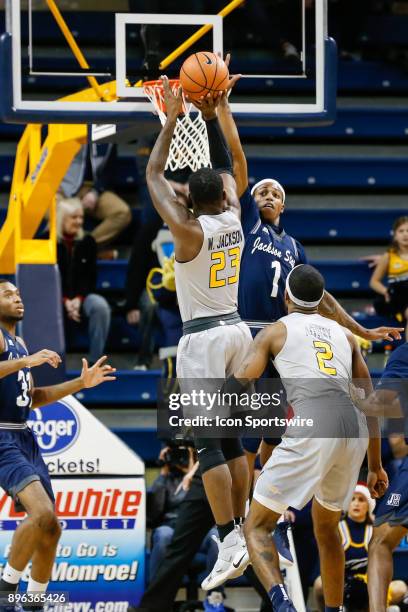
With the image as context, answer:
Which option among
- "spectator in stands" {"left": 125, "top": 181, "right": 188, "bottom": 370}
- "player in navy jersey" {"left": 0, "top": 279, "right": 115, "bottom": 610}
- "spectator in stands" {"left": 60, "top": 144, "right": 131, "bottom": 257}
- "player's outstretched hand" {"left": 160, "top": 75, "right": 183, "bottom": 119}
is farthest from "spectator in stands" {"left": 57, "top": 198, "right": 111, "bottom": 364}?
"player's outstretched hand" {"left": 160, "top": 75, "right": 183, "bottom": 119}

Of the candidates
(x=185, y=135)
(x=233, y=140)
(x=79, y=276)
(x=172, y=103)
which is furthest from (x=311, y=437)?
(x=79, y=276)

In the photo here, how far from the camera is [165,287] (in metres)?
11.1

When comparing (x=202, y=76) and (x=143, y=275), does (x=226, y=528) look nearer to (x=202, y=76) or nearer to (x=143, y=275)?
(x=202, y=76)

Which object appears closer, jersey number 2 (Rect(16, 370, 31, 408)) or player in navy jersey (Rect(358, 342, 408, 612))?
player in navy jersey (Rect(358, 342, 408, 612))

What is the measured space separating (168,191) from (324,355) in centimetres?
132

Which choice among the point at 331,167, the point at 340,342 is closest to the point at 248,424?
the point at 340,342

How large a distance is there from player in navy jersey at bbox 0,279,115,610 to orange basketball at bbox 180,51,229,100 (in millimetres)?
1821

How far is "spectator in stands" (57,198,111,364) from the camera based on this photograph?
38.6 feet

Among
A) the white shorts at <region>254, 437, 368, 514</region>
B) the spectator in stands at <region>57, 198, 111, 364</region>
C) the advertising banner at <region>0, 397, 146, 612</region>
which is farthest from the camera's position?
the spectator in stands at <region>57, 198, 111, 364</region>

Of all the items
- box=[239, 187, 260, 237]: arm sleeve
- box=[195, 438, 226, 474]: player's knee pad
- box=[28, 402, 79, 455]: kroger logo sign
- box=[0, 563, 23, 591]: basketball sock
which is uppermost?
box=[239, 187, 260, 237]: arm sleeve

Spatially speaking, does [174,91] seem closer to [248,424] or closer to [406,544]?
[248,424]

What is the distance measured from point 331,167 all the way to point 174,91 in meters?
5.41

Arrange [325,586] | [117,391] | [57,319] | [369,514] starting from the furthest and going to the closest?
[117,391], [57,319], [369,514], [325,586]

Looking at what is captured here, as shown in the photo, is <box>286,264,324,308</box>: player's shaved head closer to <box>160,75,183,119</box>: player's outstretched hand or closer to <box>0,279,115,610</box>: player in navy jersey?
<box>160,75,183,119</box>: player's outstretched hand
